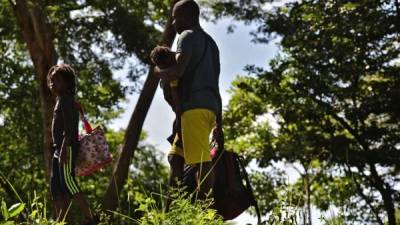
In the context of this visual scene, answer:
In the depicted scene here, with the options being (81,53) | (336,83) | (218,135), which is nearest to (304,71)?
(336,83)

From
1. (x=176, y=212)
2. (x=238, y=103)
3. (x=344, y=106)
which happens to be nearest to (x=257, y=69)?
(x=344, y=106)

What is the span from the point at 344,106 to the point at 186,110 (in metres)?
13.4

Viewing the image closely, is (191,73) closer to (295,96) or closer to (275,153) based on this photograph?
(295,96)

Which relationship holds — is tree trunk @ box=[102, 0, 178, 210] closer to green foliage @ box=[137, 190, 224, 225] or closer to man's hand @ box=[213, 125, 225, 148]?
man's hand @ box=[213, 125, 225, 148]

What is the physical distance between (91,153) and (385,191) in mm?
12873

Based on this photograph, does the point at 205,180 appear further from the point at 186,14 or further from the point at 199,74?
the point at 186,14

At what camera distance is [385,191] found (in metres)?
17.2

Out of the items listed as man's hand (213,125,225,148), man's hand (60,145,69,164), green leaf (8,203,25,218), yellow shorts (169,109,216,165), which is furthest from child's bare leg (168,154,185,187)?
green leaf (8,203,25,218)

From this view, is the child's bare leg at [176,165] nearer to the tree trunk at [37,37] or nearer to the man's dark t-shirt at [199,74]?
the man's dark t-shirt at [199,74]

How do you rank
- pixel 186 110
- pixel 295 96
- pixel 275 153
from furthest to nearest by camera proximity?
1. pixel 275 153
2. pixel 295 96
3. pixel 186 110

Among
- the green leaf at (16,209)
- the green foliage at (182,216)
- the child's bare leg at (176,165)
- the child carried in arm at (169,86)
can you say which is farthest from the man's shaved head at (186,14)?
the green leaf at (16,209)

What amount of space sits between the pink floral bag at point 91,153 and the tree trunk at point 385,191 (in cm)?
1111

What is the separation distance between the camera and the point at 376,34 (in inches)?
Answer: 629

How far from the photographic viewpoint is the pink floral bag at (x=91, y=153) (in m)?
5.59
